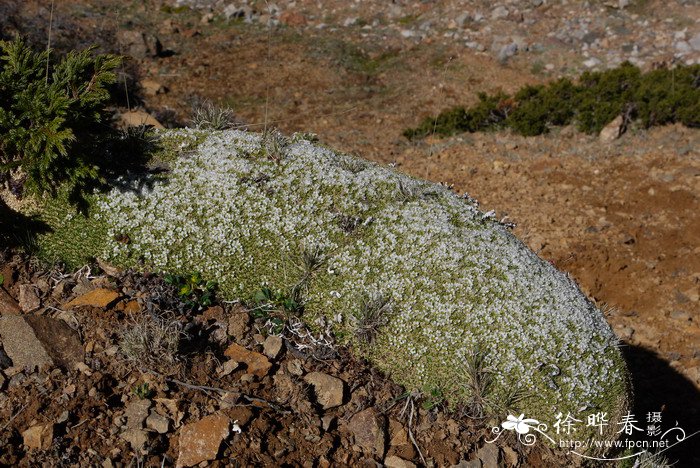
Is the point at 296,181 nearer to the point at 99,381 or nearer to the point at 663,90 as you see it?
the point at 99,381

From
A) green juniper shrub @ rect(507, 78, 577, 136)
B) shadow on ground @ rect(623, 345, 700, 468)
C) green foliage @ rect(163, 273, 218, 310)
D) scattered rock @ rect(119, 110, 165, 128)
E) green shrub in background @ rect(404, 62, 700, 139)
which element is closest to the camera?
green foliage @ rect(163, 273, 218, 310)

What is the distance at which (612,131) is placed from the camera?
1246cm

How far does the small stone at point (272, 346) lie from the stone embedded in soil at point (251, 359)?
67 mm

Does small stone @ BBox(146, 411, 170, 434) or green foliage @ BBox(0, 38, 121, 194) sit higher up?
green foliage @ BBox(0, 38, 121, 194)

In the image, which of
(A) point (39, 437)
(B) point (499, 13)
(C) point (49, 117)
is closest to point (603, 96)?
(B) point (499, 13)

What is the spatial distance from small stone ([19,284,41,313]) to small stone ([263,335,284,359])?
1.91m

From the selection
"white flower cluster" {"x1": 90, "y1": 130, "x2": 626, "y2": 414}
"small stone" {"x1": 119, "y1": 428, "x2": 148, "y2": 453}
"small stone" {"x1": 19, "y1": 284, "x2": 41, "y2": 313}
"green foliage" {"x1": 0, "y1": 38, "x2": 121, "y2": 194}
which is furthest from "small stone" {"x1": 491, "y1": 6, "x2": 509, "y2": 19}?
"small stone" {"x1": 119, "y1": 428, "x2": 148, "y2": 453}

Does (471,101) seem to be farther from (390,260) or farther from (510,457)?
(510,457)

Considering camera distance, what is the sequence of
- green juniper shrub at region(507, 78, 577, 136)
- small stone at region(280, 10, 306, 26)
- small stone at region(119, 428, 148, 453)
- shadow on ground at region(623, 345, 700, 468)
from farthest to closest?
small stone at region(280, 10, 306, 26) < green juniper shrub at region(507, 78, 577, 136) < shadow on ground at region(623, 345, 700, 468) < small stone at region(119, 428, 148, 453)

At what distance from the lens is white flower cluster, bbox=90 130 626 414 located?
477 centimetres

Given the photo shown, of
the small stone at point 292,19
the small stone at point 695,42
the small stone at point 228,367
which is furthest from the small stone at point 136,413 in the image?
the small stone at point 695,42

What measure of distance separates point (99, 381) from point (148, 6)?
61.0 ft

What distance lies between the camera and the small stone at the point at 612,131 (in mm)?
12461

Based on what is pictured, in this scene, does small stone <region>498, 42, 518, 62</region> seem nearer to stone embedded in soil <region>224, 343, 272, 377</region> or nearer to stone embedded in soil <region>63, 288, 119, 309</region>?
stone embedded in soil <region>224, 343, 272, 377</region>
